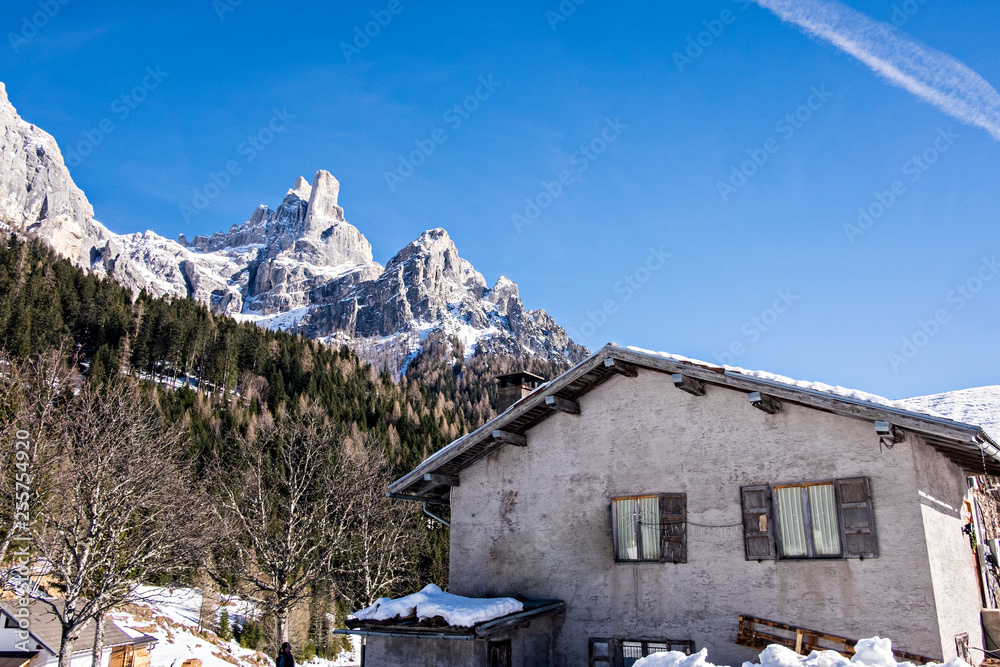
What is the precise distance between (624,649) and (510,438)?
4.78 meters

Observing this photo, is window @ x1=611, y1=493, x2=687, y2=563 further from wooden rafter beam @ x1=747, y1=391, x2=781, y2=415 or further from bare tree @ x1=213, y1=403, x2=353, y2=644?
bare tree @ x1=213, y1=403, x2=353, y2=644

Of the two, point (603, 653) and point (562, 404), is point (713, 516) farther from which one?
point (562, 404)

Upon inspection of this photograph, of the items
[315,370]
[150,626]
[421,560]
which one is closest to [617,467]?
[150,626]

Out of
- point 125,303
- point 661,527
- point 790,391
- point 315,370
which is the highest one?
point 125,303

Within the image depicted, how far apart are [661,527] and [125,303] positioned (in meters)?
87.8

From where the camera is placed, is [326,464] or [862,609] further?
[326,464]

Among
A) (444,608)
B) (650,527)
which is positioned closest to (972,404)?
(650,527)

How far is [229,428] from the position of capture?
58.9 meters

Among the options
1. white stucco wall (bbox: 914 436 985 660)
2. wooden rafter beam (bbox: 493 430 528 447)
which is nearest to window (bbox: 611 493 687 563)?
wooden rafter beam (bbox: 493 430 528 447)

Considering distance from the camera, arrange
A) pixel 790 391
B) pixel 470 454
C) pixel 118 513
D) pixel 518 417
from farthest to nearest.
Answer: pixel 118 513, pixel 470 454, pixel 518 417, pixel 790 391

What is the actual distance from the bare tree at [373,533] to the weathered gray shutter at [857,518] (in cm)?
2439

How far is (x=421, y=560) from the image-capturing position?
4766cm

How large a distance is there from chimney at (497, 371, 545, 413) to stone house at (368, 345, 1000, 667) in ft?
10.2

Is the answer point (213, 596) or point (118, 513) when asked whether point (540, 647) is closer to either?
point (118, 513)
